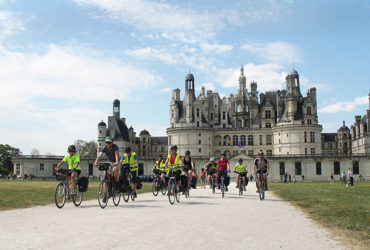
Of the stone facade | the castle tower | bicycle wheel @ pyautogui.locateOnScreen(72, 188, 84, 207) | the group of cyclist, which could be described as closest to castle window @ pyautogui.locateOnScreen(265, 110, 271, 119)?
the stone facade

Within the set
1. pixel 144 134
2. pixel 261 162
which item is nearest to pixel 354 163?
pixel 144 134

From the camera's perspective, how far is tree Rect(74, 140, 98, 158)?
123 m

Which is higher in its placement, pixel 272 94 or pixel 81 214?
pixel 272 94

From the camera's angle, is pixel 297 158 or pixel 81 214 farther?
pixel 297 158

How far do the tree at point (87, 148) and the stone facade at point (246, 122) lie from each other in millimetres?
44800

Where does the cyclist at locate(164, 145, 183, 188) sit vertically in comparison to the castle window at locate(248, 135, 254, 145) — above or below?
below

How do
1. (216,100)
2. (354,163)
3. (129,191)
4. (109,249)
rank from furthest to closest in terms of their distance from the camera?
(216,100) < (354,163) < (129,191) < (109,249)

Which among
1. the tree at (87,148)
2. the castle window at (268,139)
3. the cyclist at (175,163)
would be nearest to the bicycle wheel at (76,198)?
the cyclist at (175,163)

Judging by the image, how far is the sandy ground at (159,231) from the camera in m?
6.68

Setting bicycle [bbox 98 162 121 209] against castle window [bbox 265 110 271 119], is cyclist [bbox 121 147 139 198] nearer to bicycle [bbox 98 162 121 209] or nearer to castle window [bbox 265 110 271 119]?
bicycle [bbox 98 162 121 209]

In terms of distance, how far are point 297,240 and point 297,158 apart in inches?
2846

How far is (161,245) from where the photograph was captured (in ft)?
21.6

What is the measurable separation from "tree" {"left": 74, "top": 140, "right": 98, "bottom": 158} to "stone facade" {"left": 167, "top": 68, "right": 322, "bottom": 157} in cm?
4480

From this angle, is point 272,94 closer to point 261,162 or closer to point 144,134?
point 144,134
